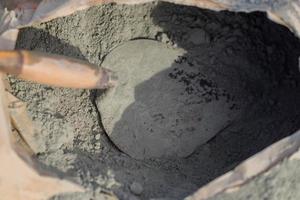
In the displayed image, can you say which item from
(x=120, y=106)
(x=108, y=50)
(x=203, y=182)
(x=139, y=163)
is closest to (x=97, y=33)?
(x=108, y=50)

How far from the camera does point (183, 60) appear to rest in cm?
195

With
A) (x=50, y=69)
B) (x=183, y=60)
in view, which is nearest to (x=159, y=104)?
(x=183, y=60)

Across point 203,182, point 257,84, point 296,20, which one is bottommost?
point 203,182

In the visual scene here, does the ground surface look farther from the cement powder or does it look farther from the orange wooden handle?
the orange wooden handle

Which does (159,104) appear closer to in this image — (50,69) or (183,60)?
(183,60)

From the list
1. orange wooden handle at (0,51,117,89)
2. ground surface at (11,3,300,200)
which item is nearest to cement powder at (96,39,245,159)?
ground surface at (11,3,300,200)

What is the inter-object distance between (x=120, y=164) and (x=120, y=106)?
0.19 metres

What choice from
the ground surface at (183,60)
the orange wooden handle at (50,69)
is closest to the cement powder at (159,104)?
the ground surface at (183,60)

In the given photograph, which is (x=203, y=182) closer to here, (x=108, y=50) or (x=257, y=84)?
(x=257, y=84)

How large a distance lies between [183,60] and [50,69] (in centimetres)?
45

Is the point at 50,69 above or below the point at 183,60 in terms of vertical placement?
above

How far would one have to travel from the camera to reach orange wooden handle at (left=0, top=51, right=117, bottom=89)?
1.60 metres

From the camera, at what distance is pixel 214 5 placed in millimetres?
1669

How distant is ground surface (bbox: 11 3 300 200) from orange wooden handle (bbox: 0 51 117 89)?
0.15 metres
